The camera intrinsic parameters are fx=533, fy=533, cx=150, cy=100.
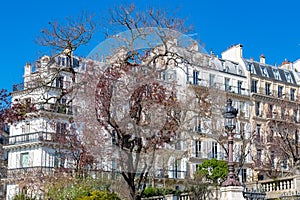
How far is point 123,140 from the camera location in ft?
44.4

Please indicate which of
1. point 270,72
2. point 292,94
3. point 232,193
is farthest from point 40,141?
point 292,94

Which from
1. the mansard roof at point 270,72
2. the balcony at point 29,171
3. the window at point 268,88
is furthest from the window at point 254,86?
the balcony at point 29,171

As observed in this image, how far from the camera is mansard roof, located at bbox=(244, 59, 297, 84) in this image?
52.1 meters

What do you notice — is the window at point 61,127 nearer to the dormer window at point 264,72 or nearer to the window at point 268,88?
the window at point 268,88

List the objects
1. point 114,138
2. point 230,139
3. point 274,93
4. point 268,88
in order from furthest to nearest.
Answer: point 268,88
point 274,93
point 230,139
point 114,138

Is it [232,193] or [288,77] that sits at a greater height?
[288,77]

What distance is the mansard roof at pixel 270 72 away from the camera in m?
52.1

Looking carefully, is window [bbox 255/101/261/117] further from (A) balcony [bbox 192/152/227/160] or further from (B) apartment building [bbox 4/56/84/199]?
(B) apartment building [bbox 4/56/84/199]

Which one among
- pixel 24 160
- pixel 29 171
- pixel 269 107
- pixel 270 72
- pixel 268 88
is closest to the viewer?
pixel 29 171

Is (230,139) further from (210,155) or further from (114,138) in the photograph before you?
(210,155)

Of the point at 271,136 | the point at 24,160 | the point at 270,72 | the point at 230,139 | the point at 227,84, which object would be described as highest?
the point at 270,72

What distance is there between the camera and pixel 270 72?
5366cm

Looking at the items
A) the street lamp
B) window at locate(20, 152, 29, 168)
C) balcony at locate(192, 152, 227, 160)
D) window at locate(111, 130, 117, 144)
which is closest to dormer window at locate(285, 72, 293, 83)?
balcony at locate(192, 152, 227, 160)

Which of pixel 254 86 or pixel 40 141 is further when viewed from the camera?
pixel 254 86
